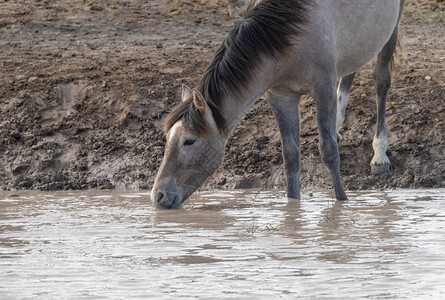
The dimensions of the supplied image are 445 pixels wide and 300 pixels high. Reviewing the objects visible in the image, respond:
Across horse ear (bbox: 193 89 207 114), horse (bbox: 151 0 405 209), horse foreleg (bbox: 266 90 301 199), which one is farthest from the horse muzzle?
horse foreleg (bbox: 266 90 301 199)

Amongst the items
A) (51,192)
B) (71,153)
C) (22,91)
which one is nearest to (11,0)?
(22,91)

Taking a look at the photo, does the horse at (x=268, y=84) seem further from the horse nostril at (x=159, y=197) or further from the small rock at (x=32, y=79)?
the small rock at (x=32, y=79)

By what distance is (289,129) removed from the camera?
711cm

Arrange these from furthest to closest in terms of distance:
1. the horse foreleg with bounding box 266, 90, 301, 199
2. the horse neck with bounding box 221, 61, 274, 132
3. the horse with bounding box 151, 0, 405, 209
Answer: the horse foreleg with bounding box 266, 90, 301, 199 < the horse neck with bounding box 221, 61, 274, 132 < the horse with bounding box 151, 0, 405, 209

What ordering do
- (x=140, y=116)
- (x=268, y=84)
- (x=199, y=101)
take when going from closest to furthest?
1. (x=199, y=101)
2. (x=268, y=84)
3. (x=140, y=116)

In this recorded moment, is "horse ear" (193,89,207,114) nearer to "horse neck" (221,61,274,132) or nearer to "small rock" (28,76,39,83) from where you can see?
"horse neck" (221,61,274,132)

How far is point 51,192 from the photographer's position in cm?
814

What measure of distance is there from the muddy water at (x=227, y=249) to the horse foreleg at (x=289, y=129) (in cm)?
25

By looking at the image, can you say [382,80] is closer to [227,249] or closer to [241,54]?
[241,54]

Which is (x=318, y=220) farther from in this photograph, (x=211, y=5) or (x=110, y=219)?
(x=211, y=5)

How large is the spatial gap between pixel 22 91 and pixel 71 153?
1.43 meters

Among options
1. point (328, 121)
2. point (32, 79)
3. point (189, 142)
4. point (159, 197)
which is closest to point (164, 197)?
point (159, 197)

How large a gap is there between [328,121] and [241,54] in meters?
0.94

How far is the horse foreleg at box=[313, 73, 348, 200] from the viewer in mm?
→ 6723
